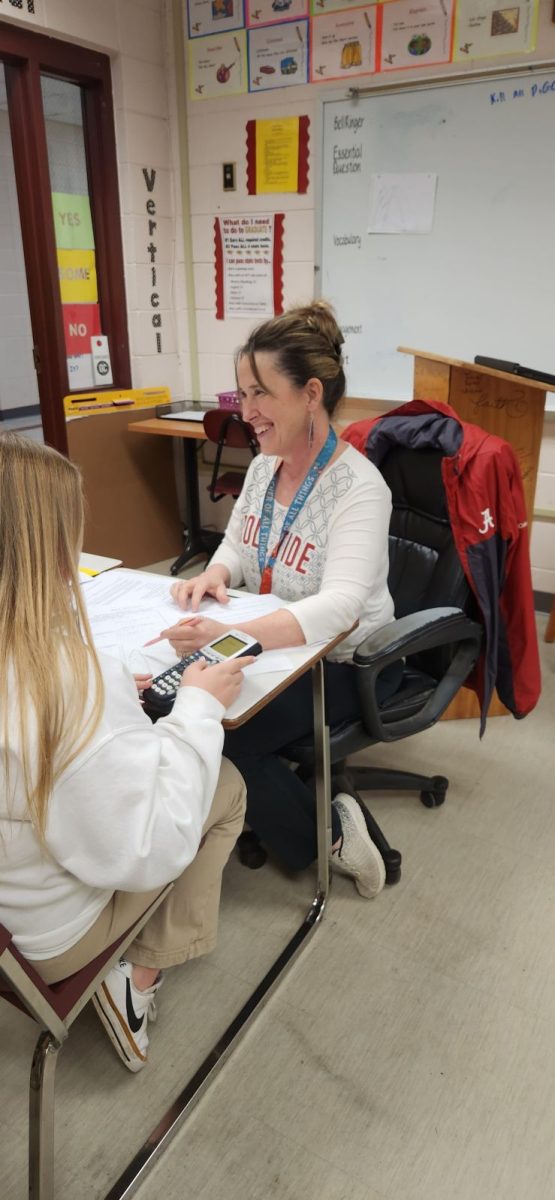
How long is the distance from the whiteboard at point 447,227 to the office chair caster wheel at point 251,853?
1996 mm

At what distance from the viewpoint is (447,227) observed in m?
3.07

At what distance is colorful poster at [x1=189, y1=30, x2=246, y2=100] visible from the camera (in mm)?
3355

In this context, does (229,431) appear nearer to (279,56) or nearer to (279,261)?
(279,261)

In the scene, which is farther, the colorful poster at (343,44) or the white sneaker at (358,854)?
the colorful poster at (343,44)

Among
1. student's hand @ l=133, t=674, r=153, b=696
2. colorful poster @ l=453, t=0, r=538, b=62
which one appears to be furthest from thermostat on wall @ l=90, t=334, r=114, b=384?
student's hand @ l=133, t=674, r=153, b=696

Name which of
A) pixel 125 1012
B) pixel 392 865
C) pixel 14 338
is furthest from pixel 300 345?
pixel 14 338

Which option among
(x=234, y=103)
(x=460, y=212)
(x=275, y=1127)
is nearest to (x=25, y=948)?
(x=275, y=1127)

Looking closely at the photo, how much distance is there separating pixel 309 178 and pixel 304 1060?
11.0 feet

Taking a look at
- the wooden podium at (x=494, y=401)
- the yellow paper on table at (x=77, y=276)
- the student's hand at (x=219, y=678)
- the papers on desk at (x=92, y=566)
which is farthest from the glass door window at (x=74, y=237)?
the student's hand at (x=219, y=678)

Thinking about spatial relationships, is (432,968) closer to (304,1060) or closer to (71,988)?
(304,1060)

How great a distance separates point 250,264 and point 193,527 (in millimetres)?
1343

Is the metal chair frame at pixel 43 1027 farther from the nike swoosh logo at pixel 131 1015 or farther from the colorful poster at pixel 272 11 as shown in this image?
the colorful poster at pixel 272 11

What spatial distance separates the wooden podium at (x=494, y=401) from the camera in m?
2.32

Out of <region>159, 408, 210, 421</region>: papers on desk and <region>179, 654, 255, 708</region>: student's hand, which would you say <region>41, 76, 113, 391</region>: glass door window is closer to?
<region>159, 408, 210, 421</region>: papers on desk
